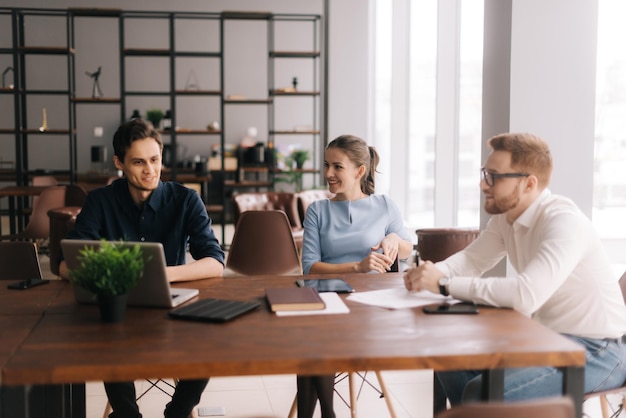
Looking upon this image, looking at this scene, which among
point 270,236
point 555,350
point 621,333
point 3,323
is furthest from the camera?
point 270,236

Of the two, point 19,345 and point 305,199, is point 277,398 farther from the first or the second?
point 305,199

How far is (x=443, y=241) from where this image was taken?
397 centimetres

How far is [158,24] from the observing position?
12750 mm

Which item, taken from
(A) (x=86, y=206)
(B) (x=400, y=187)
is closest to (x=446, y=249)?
(A) (x=86, y=206)

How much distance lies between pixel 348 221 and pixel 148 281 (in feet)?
4.73

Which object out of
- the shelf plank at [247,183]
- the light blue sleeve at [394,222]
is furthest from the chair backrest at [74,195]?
the light blue sleeve at [394,222]

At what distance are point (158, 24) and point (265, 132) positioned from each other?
276 cm

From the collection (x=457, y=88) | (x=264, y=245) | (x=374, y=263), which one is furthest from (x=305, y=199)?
(x=374, y=263)

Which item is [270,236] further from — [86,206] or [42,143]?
[42,143]

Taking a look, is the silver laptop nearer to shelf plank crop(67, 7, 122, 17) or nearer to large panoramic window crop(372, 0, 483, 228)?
large panoramic window crop(372, 0, 483, 228)

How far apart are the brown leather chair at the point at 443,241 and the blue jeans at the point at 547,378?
4.92 ft

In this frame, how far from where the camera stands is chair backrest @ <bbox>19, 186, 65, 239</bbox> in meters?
7.26

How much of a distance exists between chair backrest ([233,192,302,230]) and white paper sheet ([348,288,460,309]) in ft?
12.9

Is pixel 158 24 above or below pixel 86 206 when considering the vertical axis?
above
